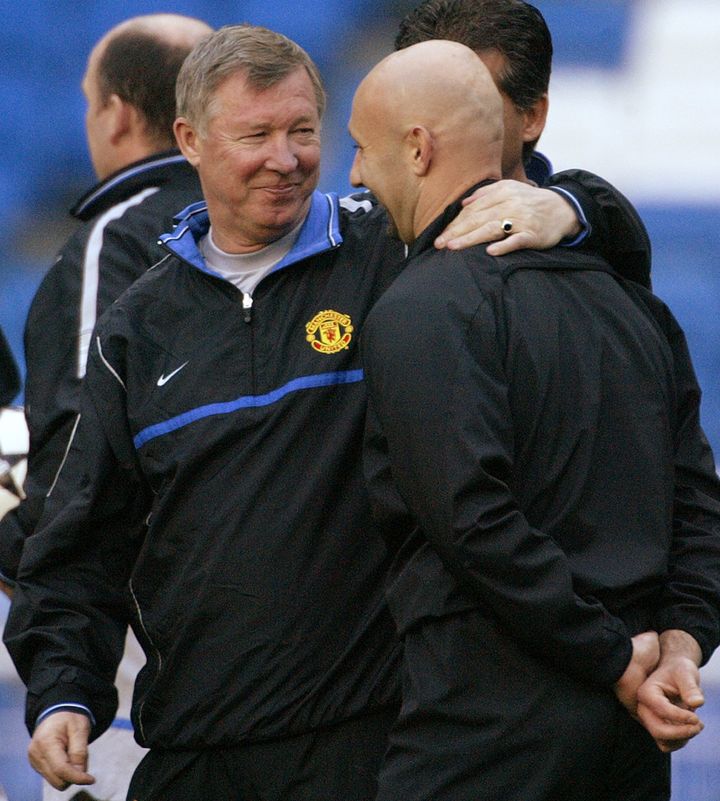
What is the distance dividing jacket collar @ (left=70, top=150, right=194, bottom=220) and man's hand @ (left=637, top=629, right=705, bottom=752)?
1.42 m

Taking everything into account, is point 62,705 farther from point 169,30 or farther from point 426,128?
point 169,30

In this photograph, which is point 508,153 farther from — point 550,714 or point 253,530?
point 550,714

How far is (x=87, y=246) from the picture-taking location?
2621 millimetres

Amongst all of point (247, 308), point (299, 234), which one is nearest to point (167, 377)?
point (247, 308)

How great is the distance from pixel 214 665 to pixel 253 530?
20 cm

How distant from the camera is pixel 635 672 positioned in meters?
1.76

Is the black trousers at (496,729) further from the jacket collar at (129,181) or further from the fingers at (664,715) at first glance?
the jacket collar at (129,181)

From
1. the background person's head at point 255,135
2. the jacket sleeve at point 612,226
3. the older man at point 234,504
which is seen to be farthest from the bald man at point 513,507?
the background person's head at point 255,135

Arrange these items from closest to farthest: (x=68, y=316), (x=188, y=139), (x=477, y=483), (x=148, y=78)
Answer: (x=477, y=483) → (x=188, y=139) → (x=68, y=316) → (x=148, y=78)

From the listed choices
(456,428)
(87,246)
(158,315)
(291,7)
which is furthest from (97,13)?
(456,428)

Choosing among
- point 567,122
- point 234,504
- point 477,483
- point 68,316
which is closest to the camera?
point 477,483

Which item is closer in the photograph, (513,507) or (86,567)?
(513,507)

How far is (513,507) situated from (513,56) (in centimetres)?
87

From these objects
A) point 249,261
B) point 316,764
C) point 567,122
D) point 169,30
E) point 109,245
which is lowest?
point 316,764
